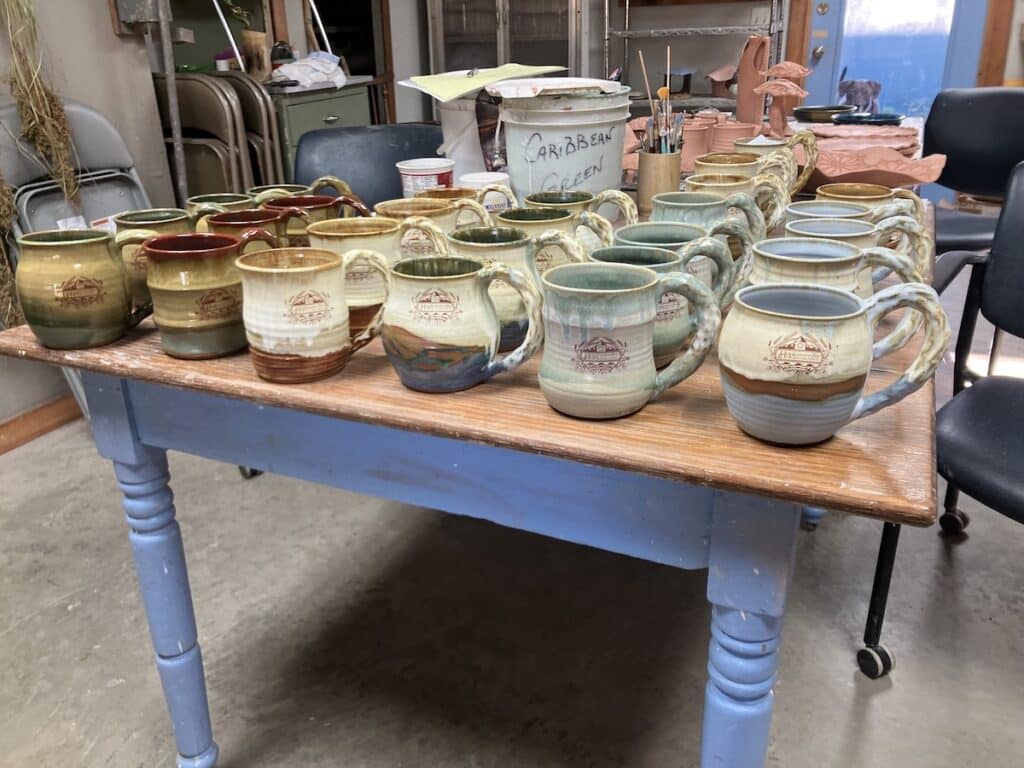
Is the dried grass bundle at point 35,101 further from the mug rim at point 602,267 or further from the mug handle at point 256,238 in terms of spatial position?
the mug rim at point 602,267

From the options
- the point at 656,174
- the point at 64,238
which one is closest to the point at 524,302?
the point at 64,238

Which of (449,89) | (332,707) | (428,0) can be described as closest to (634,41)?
(428,0)

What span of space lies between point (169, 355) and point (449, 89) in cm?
99

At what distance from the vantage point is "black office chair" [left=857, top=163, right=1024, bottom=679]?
1.32 metres

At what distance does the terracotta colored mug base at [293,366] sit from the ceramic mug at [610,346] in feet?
0.79

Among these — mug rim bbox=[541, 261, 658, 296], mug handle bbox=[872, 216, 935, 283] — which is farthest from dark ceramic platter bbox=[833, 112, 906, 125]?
mug rim bbox=[541, 261, 658, 296]

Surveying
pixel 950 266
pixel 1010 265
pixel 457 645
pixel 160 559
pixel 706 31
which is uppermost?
pixel 706 31

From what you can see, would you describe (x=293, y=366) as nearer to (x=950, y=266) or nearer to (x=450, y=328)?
(x=450, y=328)

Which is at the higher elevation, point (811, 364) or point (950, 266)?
point (811, 364)

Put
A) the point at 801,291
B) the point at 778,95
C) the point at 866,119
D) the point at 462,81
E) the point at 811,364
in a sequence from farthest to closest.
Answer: the point at 866,119
the point at 778,95
the point at 462,81
the point at 801,291
the point at 811,364

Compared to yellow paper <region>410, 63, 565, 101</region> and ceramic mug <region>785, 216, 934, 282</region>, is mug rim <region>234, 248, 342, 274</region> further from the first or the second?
yellow paper <region>410, 63, 565, 101</region>

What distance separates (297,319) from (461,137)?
1.18 metres

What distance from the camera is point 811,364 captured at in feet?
2.35

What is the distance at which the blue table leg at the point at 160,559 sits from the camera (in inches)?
43.9
